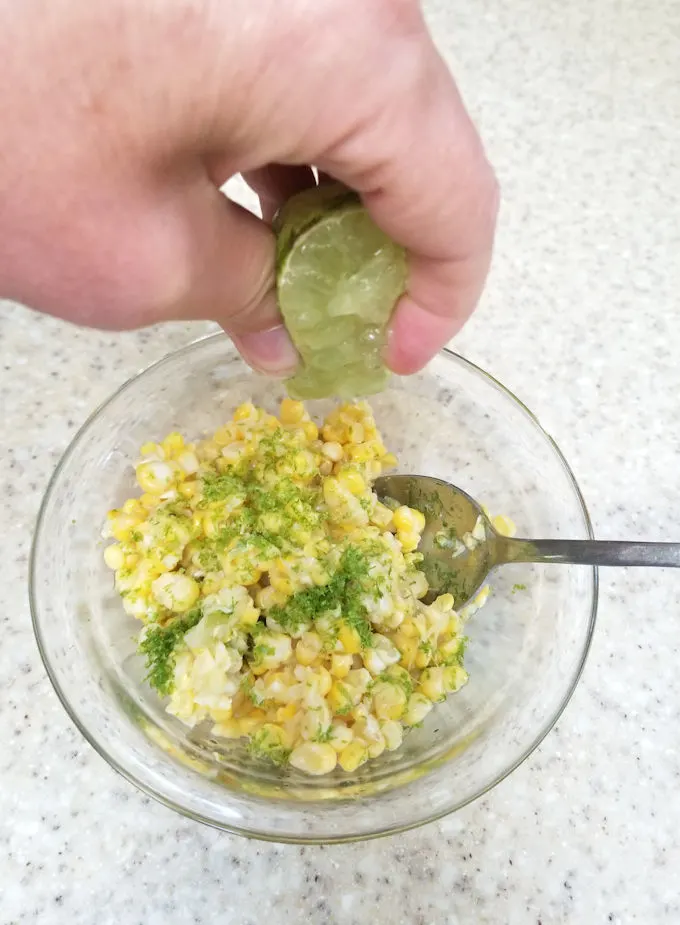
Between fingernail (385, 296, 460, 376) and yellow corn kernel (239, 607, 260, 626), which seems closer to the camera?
fingernail (385, 296, 460, 376)

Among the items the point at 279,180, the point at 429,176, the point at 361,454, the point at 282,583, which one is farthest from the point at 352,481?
the point at 429,176

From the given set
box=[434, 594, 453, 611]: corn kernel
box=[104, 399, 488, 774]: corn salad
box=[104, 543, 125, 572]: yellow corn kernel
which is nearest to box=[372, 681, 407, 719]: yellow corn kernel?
box=[104, 399, 488, 774]: corn salad

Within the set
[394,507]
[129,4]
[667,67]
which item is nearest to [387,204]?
[129,4]

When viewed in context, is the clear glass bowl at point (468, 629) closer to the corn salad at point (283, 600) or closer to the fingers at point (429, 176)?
the corn salad at point (283, 600)

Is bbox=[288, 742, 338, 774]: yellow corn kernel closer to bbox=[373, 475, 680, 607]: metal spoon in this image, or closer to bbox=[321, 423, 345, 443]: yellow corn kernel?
bbox=[373, 475, 680, 607]: metal spoon

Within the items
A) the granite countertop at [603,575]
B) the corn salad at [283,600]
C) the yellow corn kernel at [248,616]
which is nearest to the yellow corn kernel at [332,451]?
the corn salad at [283,600]
